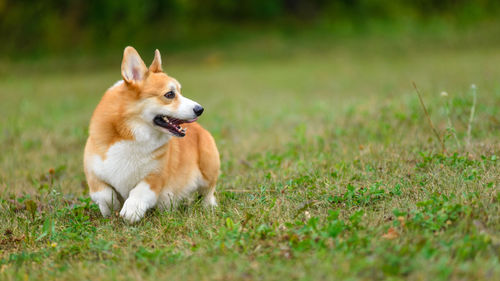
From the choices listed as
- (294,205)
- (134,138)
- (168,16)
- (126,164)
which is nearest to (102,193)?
(126,164)

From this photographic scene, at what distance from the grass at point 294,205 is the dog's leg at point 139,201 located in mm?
93

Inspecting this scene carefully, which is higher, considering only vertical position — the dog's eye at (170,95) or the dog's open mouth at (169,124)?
the dog's eye at (170,95)

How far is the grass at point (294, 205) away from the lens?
284 cm

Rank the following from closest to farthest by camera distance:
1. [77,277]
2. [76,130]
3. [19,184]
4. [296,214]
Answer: [77,277] < [296,214] < [19,184] < [76,130]

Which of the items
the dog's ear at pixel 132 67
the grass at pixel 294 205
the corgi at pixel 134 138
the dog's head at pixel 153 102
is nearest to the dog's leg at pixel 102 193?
the corgi at pixel 134 138

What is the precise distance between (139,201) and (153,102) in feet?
2.63

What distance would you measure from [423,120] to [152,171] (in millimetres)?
4041

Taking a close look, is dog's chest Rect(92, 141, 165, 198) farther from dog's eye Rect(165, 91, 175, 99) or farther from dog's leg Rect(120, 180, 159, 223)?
dog's eye Rect(165, 91, 175, 99)

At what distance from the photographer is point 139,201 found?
381cm

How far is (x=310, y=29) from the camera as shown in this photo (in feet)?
81.1

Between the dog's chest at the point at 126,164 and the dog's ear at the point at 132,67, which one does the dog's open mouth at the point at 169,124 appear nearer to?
the dog's chest at the point at 126,164

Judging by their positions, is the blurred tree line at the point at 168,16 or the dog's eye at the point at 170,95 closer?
the dog's eye at the point at 170,95

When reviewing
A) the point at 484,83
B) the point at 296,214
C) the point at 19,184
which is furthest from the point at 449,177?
the point at 484,83

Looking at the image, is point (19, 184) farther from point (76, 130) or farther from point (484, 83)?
point (484, 83)
